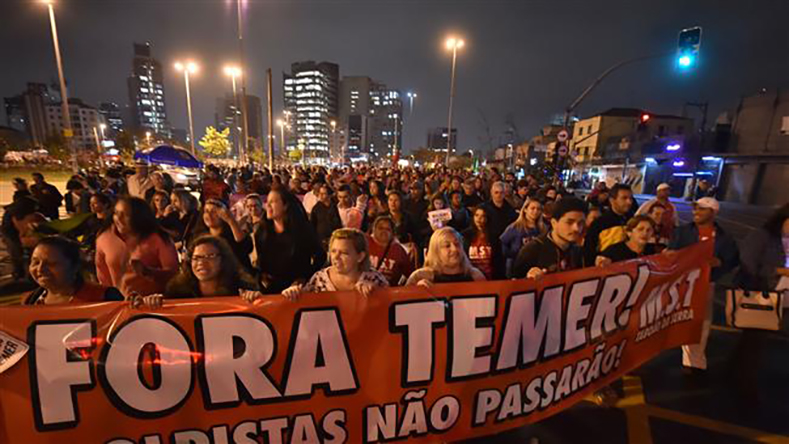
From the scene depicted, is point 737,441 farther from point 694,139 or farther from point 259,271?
point 694,139

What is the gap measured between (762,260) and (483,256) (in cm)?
263

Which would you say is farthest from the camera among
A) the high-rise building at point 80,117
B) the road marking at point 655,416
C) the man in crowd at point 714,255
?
the high-rise building at point 80,117

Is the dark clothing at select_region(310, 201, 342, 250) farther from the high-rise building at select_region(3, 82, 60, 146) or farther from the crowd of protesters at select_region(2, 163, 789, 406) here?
the high-rise building at select_region(3, 82, 60, 146)

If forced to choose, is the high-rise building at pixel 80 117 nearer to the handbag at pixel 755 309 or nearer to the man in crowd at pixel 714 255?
the man in crowd at pixel 714 255

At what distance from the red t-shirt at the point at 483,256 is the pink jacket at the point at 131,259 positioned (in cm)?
322

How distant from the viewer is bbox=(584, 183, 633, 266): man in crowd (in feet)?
13.3

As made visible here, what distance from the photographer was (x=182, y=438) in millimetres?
2105

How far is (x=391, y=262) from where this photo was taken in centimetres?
391

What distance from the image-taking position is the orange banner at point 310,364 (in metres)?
2.00

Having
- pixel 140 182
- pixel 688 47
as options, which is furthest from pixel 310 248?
pixel 688 47

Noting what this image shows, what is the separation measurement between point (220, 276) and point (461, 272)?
1.87m

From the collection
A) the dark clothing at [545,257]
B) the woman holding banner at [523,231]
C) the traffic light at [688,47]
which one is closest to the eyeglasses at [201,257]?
the dark clothing at [545,257]

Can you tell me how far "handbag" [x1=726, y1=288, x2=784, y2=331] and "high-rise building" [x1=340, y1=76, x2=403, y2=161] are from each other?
15578cm

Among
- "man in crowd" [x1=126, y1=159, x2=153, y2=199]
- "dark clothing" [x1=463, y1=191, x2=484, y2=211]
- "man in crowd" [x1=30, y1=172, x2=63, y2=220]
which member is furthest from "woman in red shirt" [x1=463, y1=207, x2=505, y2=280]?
"man in crowd" [x1=30, y1=172, x2=63, y2=220]
